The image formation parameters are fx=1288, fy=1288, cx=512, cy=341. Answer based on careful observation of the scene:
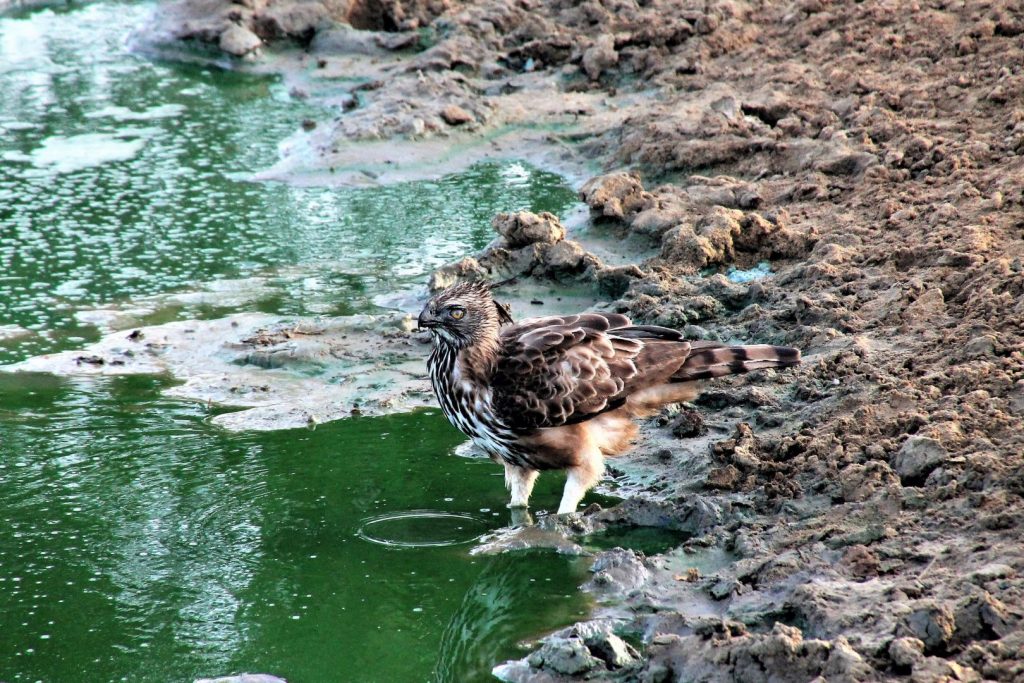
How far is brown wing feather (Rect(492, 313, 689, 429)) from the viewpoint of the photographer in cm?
579

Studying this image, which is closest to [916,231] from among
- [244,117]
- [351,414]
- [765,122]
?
[765,122]

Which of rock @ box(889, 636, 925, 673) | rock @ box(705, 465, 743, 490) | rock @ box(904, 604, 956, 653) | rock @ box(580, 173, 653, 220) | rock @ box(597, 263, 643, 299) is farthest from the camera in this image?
rock @ box(580, 173, 653, 220)

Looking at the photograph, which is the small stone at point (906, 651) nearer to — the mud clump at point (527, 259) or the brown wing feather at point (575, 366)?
the brown wing feather at point (575, 366)

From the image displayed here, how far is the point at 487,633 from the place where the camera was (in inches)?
199

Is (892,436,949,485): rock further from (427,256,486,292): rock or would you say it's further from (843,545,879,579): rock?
(427,256,486,292): rock

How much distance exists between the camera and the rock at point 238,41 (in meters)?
14.3

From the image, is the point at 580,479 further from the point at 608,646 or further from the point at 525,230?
the point at 525,230

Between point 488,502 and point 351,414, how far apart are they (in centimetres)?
124

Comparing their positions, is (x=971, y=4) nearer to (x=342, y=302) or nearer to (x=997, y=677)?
(x=342, y=302)

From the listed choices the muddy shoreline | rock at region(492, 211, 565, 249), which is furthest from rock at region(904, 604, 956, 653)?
rock at region(492, 211, 565, 249)

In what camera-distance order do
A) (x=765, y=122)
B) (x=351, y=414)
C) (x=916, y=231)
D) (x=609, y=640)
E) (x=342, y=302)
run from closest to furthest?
(x=609, y=640) → (x=351, y=414) → (x=916, y=231) → (x=342, y=302) → (x=765, y=122)

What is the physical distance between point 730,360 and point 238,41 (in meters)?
9.83

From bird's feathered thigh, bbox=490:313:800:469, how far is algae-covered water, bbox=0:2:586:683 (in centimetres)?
51

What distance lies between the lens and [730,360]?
5.98 m
